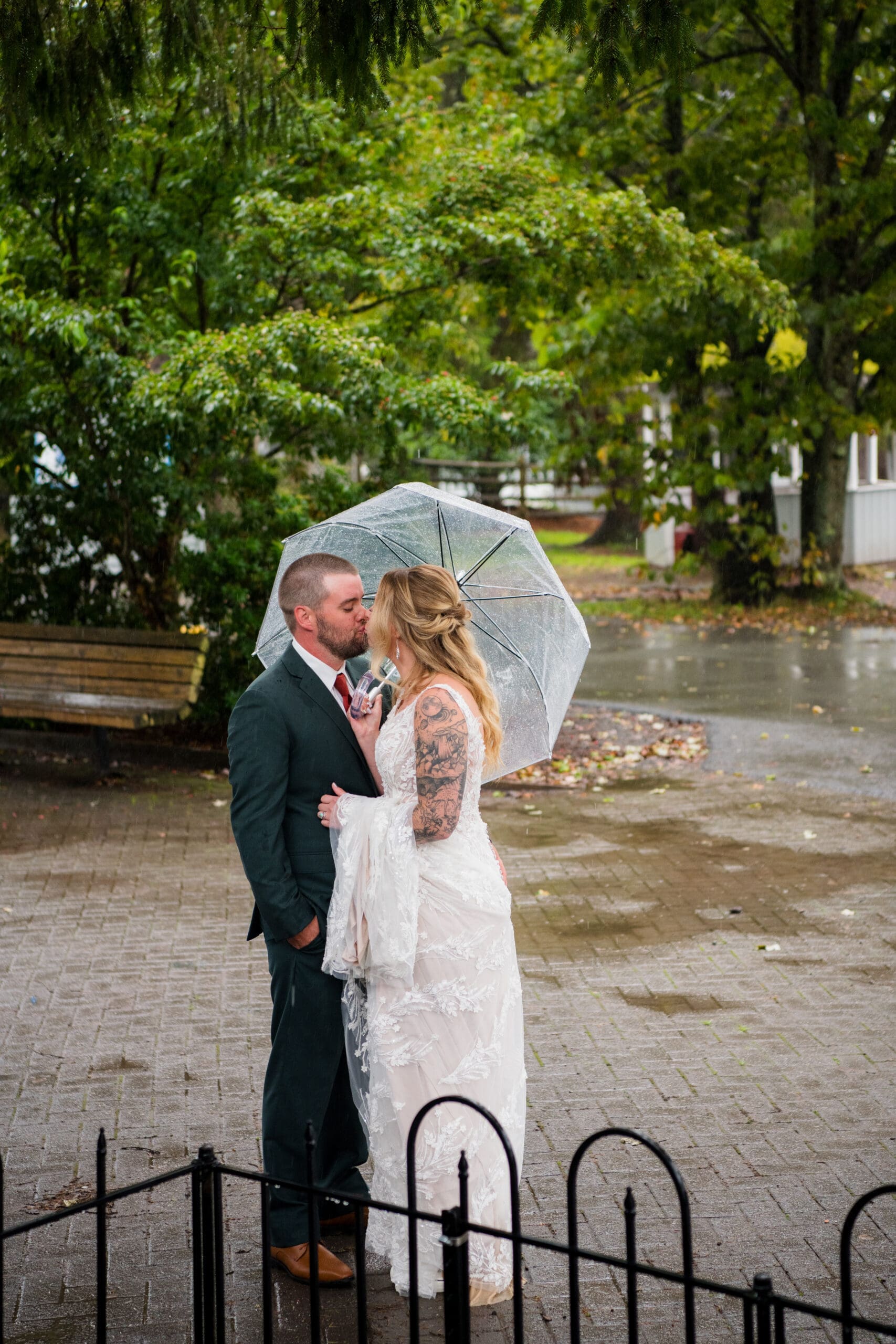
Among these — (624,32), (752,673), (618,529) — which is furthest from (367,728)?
(618,529)

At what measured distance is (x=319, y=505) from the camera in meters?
11.2

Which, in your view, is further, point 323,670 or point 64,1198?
point 64,1198

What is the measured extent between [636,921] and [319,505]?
521 centimetres

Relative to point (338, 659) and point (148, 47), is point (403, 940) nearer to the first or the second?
point (338, 659)

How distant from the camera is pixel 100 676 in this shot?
10.6 meters

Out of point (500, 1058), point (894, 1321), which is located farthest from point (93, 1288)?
point (894, 1321)

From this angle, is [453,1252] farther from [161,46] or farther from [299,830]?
[161,46]

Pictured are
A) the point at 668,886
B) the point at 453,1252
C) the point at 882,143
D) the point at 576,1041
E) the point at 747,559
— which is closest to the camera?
the point at 453,1252

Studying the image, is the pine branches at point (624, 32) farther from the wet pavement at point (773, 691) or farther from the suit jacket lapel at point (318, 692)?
the wet pavement at point (773, 691)

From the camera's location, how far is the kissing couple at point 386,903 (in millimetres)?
3693

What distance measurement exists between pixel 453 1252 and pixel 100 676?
27.6 ft

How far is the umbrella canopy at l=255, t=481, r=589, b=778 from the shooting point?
14.4 ft

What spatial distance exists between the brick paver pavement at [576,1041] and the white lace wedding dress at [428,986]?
34 centimetres

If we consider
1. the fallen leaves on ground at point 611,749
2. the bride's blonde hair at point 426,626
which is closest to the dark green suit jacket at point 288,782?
the bride's blonde hair at point 426,626
